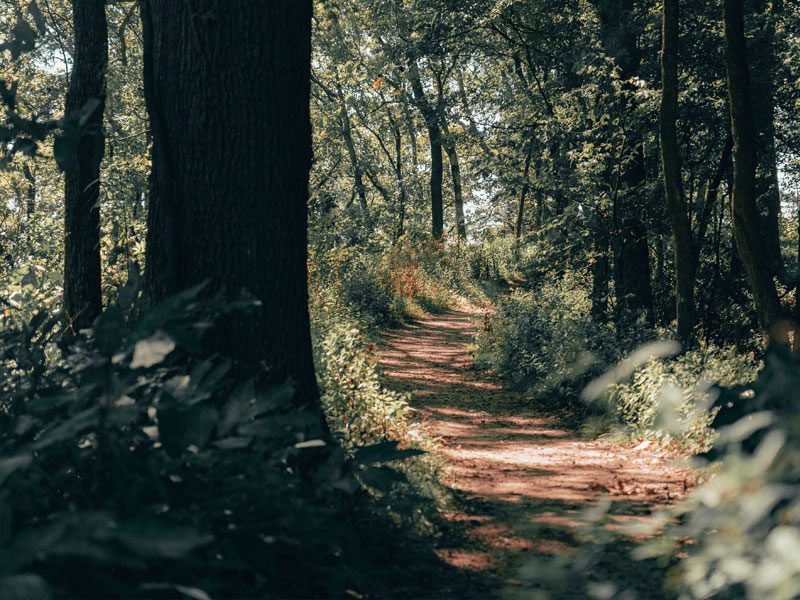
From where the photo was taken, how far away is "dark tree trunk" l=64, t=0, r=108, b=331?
706 centimetres

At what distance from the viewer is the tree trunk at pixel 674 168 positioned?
9.13m

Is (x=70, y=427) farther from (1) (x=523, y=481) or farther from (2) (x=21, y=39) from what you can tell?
(1) (x=523, y=481)

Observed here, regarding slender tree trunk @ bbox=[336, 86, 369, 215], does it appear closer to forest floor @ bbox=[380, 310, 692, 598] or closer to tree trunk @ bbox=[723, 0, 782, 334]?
forest floor @ bbox=[380, 310, 692, 598]

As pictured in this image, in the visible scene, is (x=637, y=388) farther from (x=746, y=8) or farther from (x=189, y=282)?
(x=746, y=8)

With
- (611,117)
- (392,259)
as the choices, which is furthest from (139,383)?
(392,259)

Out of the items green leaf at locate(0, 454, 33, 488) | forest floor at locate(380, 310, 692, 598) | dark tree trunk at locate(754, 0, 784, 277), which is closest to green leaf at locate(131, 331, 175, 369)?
green leaf at locate(0, 454, 33, 488)

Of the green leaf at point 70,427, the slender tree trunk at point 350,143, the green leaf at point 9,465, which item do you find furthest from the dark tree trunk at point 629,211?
the green leaf at point 9,465

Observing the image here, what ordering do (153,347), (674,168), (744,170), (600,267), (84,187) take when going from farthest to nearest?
(600,267) < (674,168) < (744,170) < (84,187) < (153,347)

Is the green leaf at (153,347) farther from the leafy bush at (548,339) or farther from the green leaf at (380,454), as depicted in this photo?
the leafy bush at (548,339)

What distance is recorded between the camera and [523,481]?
6.06m

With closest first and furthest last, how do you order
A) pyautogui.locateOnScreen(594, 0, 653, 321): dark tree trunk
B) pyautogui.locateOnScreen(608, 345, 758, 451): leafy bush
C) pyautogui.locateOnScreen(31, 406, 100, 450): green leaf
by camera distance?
pyautogui.locateOnScreen(31, 406, 100, 450): green leaf → pyautogui.locateOnScreen(608, 345, 758, 451): leafy bush → pyautogui.locateOnScreen(594, 0, 653, 321): dark tree trunk

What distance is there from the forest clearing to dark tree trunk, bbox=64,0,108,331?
3 cm

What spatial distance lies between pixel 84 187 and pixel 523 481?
15.7ft

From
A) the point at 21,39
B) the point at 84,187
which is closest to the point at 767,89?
the point at 84,187
